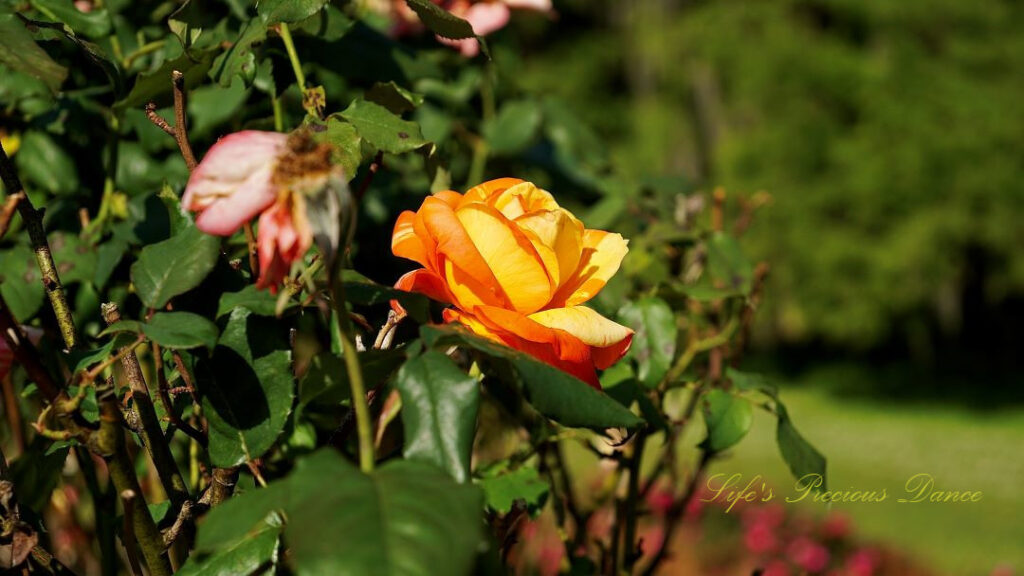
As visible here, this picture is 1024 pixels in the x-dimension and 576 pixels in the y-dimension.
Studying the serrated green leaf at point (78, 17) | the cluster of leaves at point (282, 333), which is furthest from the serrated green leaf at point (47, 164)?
the serrated green leaf at point (78, 17)

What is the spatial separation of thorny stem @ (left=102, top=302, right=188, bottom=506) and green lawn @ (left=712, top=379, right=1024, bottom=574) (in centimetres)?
395

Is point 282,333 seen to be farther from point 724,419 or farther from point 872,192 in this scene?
point 872,192

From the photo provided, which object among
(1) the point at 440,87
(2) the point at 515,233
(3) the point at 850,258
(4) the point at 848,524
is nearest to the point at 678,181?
(1) the point at 440,87

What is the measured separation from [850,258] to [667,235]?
8729 millimetres

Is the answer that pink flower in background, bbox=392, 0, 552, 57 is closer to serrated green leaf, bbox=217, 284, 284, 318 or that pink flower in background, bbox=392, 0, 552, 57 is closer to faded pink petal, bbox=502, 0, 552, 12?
faded pink petal, bbox=502, 0, 552, 12

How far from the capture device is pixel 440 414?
1.27ft

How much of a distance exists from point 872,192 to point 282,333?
9.28 m

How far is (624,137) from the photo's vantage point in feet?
39.8

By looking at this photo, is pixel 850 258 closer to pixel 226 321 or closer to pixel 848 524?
pixel 848 524

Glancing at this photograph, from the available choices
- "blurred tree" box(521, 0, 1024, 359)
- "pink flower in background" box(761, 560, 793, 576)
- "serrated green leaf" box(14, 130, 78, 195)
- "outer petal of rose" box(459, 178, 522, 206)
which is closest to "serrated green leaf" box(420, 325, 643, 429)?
"outer petal of rose" box(459, 178, 522, 206)

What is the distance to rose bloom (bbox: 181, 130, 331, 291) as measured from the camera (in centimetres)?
36

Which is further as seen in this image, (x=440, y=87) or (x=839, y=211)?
(x=839, y=211)

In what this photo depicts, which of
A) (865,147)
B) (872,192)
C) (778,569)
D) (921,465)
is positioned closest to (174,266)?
(778,569)

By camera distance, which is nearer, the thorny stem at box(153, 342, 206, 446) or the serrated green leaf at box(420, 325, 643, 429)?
the serrated green leaf at box(420, 325, 643, 429)
